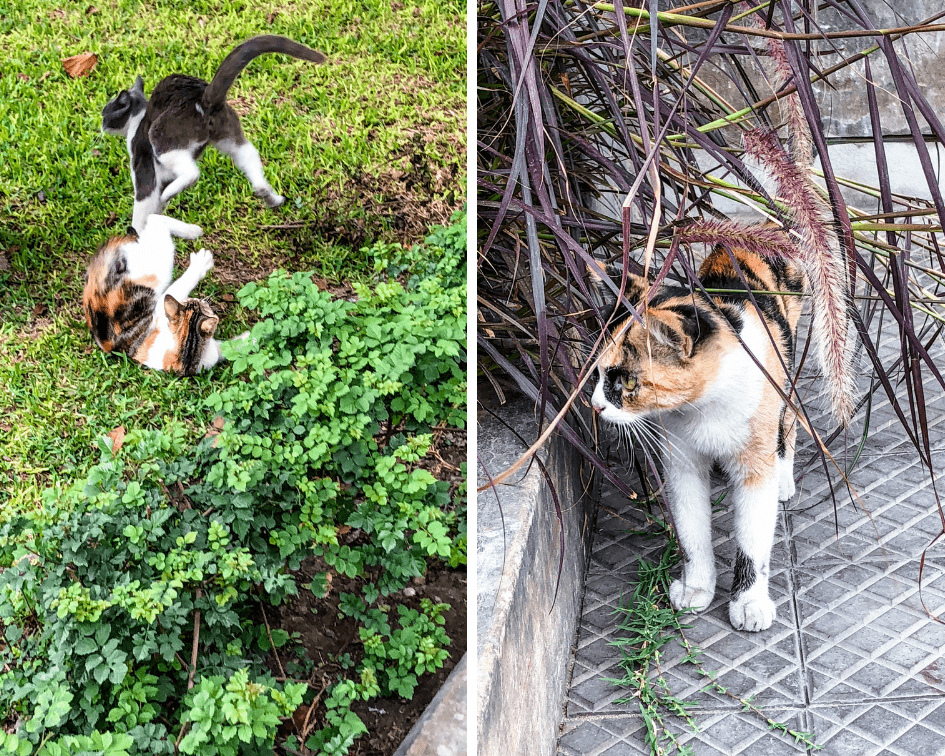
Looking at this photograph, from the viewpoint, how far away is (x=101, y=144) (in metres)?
0.96

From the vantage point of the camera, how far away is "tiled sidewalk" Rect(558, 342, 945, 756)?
1067 mm

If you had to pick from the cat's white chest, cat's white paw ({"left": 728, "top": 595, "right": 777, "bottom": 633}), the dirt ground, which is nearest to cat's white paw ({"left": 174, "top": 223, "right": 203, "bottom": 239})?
the dirt ground

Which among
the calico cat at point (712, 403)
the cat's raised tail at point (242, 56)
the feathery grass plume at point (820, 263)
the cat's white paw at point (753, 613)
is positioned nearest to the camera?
the feathery grass plume at point (820, 263)

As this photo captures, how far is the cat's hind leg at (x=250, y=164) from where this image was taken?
1029 mm

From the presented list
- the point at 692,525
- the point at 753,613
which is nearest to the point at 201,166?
the point at 692,525

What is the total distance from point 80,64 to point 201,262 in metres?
0.29

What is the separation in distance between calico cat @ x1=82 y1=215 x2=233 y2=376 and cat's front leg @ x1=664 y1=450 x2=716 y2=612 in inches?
27.1

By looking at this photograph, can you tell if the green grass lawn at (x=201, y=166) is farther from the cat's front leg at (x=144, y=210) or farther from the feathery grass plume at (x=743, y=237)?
the feathery grass plume at (x=743, y=237)

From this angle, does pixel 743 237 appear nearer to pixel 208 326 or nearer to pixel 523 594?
pixel 523 594

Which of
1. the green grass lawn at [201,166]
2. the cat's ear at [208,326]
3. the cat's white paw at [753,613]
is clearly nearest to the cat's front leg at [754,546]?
the cat's white paw at [753,613]

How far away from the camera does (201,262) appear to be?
96 centimetres

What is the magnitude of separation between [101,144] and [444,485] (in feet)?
2.01

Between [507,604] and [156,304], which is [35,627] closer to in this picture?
[156,304]

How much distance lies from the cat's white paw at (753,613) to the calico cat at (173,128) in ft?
3.04
